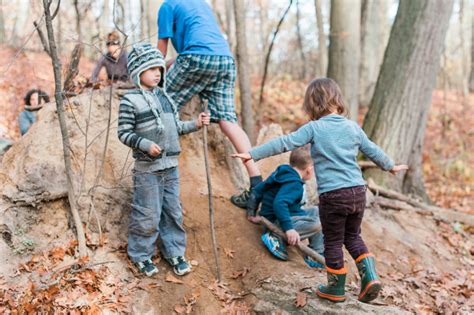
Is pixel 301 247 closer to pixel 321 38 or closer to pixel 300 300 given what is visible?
pixel 300 300

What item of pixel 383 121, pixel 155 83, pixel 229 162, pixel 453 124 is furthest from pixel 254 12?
pixel 155 83

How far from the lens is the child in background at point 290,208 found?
414 cm

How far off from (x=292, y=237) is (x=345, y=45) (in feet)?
16.5

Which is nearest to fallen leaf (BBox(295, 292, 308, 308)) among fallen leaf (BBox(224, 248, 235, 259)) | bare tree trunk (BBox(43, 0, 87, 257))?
fallen leaf (BBox(224, 248, 235, 259))

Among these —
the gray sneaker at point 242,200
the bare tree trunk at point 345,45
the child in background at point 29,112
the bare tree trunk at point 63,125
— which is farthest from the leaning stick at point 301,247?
the bare tree trunk at point 345,45

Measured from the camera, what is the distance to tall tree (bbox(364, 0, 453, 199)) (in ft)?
21.0

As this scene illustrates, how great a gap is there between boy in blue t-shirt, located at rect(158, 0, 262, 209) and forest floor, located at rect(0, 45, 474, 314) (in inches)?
30.9

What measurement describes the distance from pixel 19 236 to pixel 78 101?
1.64 metres

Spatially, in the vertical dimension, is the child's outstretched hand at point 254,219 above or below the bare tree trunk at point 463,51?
below

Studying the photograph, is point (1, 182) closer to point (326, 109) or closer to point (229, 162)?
point (229, 162)

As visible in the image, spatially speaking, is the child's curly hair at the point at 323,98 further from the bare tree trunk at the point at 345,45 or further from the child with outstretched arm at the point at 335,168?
the bare tree trunk at the point at 345,45

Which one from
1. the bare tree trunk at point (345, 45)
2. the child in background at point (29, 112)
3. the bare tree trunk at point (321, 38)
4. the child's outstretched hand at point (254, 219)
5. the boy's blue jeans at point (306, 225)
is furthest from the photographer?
the bare tree trunk at point (321, 38)

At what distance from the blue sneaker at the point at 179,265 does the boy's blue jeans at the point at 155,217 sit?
0.04 meters

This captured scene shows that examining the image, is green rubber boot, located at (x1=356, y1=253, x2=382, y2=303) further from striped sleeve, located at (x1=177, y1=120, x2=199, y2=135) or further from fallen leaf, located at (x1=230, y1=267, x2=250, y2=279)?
striped sleeve, located at (x1=177, y1=120, x2=199, y2=135)
